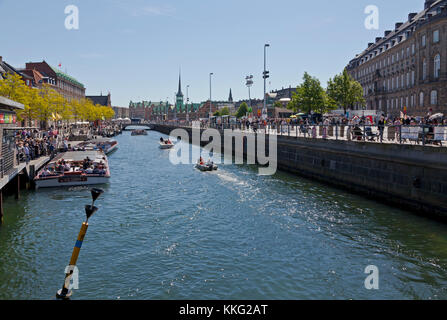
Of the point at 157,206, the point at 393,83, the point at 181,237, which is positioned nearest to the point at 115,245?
the point at 181,237

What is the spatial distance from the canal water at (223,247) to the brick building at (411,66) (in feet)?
92.0

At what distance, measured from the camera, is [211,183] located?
104ft

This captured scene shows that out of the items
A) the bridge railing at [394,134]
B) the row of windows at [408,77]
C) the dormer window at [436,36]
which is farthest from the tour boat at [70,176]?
the dormer window at [436,36]

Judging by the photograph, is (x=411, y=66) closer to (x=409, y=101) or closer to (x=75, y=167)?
(x=409, y=101)

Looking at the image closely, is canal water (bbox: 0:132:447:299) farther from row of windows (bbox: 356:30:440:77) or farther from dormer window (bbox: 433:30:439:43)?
row of windows (bbox: 356:30:440:77)

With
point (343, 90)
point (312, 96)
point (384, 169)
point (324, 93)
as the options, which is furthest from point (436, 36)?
point (384, 169)

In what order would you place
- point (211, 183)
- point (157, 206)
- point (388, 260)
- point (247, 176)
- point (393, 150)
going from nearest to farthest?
point (388, 260) < point (393, 150) < point (157, 206) < point (211, 183) < point (247, 176)

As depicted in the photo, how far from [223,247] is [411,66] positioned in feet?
218

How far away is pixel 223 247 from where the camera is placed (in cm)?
1612

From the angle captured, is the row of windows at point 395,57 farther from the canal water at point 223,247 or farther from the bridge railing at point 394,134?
the canal water at point 223,247

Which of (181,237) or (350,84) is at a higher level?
(350,84)
